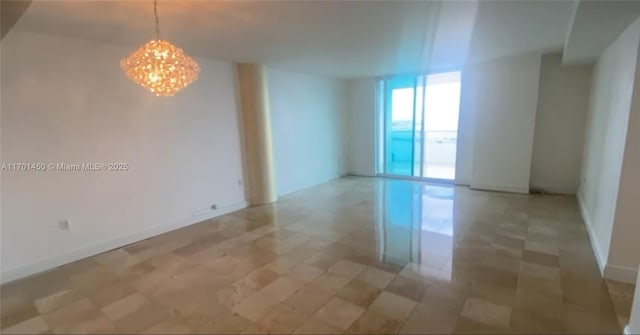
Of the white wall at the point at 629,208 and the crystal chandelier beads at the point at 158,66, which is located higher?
the crystal chandelier beads at the point at 158,66

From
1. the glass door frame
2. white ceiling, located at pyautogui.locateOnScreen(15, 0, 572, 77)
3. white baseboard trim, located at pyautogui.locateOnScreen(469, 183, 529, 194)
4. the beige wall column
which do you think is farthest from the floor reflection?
white ceiling, located at pyautogui.locateOnScreen(15, 0, 572, 77)

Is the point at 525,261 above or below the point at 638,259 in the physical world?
below

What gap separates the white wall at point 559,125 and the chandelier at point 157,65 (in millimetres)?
5362

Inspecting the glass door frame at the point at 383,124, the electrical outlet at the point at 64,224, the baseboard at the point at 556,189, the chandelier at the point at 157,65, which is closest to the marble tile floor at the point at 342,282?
the electrical outlet at the point at 64,224

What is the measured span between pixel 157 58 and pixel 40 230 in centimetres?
219

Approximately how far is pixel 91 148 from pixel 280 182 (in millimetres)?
2955

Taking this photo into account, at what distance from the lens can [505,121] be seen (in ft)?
16.6

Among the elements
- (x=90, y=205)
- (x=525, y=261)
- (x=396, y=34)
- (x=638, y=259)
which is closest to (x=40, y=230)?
(x=90, y=205)

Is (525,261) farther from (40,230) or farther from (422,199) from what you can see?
(40,230)

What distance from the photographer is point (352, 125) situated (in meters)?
7.18

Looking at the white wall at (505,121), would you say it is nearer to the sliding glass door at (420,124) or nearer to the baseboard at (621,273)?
the sliding glass door at (420,124)

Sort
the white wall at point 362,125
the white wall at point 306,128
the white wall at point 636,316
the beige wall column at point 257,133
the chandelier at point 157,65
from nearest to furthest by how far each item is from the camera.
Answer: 1. the white wall at point 636,316
2. the chandelier at point 157,65
3. the beige wall column at point 257,133
4. the white wall at point 306,128
5. the white wall at point 362,125

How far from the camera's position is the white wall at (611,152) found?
7.89 ft

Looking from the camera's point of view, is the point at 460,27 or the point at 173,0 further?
the point at 460,27
